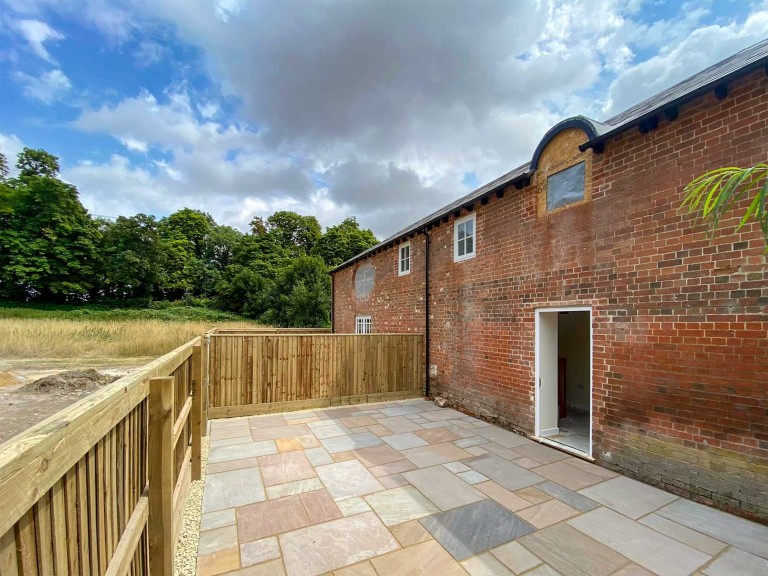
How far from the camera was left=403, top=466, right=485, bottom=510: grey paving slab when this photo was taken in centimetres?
340

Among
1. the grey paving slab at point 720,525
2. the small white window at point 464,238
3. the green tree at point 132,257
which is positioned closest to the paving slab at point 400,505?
the grey paving slab at point 720,525

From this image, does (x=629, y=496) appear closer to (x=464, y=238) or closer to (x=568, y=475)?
(x=568, y=475)

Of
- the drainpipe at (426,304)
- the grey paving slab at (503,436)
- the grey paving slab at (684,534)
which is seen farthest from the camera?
the drainpipe at (426,304)

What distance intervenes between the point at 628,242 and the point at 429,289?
4388 mm

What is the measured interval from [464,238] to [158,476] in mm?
6188

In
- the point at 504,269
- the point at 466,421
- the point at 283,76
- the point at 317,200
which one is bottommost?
the point at 466,421

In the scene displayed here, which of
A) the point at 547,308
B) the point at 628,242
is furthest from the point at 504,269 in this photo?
the point at 628,242

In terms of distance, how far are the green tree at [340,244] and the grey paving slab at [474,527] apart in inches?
1293

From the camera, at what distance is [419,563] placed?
2.54 metres

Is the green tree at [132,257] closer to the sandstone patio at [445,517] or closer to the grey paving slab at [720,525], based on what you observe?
the sandstone patio at [445,517]

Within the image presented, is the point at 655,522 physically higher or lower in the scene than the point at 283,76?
lower

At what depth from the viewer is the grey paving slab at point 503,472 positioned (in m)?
3.80

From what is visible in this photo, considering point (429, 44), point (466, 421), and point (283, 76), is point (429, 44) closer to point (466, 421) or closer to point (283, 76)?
point (283, 76)

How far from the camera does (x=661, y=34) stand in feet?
17.5
